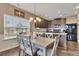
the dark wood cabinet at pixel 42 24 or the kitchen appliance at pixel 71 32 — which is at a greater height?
the dark wood cabinet at pixel 42 24

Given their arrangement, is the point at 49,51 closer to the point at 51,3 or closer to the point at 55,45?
the point at 55,45

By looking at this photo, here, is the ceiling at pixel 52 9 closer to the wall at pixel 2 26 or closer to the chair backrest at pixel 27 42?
the wall at pixel 2 26

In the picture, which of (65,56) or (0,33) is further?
(65,56)

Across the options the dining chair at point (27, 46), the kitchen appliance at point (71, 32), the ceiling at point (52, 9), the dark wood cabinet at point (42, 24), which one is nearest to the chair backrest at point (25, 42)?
the dining chair at point (27, 46)

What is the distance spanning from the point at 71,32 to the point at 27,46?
3.53ft

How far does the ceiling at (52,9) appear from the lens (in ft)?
7.40

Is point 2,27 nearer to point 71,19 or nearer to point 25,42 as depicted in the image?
point 25,42

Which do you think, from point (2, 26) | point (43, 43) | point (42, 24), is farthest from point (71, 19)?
point (2, 26)

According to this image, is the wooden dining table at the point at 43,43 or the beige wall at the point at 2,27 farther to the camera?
the wooden dining table at the point at 43,43

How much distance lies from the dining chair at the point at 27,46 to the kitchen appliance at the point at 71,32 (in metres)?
0.83

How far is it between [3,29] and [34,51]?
0.84 m

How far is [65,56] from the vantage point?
2.31 meters

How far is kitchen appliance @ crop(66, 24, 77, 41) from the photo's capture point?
2308mm

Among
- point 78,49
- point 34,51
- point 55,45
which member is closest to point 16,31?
point 34,51
